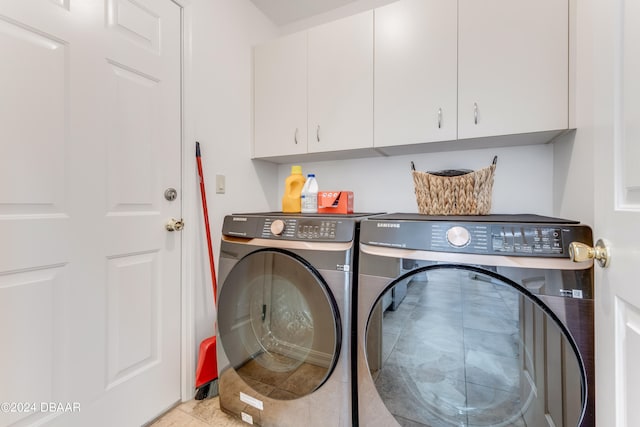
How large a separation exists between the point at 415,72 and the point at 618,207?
1.06 meters

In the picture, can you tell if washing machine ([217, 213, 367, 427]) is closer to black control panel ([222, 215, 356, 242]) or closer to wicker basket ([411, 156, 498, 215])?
black control panel ([222, 215, 356, 242])

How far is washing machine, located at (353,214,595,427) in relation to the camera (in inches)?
29.4

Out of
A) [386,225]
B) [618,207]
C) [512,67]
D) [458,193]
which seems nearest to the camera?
[618,207]

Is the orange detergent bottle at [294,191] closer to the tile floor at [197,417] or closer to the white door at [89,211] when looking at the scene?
the white door at [89,211]

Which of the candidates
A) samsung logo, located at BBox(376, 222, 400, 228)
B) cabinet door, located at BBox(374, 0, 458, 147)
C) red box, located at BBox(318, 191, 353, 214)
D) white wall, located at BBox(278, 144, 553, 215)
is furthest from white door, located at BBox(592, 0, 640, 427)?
red box, located at BBox(318, 191, 353, 214)

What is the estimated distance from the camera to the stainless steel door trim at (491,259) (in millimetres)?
752

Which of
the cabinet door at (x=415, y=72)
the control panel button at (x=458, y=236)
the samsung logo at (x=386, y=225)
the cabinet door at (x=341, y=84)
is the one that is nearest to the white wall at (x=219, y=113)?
the cabinet door at (x=341, y=84)

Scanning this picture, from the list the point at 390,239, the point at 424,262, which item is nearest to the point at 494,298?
the point at 424,262

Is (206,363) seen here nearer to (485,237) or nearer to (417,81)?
(485,237)

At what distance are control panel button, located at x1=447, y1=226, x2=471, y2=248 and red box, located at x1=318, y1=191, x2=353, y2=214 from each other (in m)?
0.84

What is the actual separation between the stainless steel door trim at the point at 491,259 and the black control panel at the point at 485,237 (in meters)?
0.01

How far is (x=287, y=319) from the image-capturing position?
45.5 inches

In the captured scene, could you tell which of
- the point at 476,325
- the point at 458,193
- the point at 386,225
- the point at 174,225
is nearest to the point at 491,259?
the point at 476,325

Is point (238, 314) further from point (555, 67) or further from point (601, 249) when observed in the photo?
point (555, 67)
